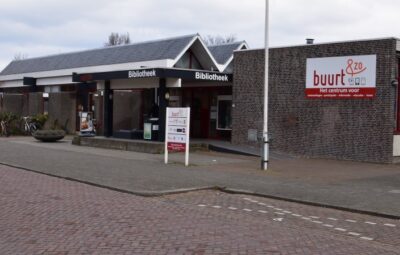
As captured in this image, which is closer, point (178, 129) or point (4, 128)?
point (178, 129)

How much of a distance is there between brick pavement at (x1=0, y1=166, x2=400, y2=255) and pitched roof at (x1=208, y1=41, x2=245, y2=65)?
18418 millimetres

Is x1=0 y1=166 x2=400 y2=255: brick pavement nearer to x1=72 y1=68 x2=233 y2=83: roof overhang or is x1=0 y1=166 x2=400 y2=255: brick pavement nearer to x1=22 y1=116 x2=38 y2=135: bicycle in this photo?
x1=72 y1=68 x2=233 y2=83: roof overhang

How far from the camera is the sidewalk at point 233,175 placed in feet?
39.9

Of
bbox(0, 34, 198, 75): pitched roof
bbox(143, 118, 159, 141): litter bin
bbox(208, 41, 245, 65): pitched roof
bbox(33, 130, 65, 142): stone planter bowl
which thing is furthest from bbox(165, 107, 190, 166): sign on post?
bbox(208, 41, 245, 65): pitched roof

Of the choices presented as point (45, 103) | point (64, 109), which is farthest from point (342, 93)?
point (45, 103)

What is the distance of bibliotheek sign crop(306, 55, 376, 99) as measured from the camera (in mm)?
20203

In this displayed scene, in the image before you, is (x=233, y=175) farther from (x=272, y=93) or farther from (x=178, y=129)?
(x=272, y=93)

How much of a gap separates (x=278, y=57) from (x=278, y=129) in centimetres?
284

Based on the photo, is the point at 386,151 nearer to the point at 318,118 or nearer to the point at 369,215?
the point at 318,118

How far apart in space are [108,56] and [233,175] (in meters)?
18.5

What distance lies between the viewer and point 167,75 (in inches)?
900

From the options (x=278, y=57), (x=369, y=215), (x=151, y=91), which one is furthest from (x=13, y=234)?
(x=151, y=91)

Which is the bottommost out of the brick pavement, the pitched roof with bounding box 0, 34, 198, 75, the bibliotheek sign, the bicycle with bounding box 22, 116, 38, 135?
the brick pavement

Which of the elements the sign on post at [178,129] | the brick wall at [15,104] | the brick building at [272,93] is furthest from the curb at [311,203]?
the brick wall at [15,104]
